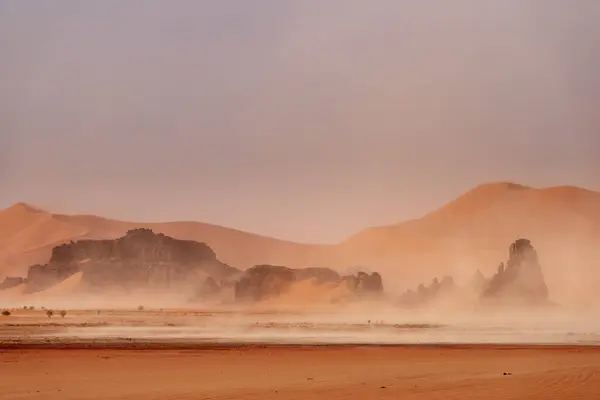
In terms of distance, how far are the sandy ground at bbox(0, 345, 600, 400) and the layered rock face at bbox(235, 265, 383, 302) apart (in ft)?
30.0

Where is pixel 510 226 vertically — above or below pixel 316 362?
above

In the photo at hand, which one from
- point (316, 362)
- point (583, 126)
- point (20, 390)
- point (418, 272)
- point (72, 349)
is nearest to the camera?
point (20, 390)

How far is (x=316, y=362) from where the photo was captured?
662 inches

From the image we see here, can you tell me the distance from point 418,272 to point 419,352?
10343 mm

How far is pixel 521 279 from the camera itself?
95.5ft

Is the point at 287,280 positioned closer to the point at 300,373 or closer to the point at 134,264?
the point at 134,264

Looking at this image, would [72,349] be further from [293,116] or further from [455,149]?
[455,149]

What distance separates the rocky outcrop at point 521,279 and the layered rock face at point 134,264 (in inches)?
383

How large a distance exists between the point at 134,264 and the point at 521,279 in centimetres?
1472

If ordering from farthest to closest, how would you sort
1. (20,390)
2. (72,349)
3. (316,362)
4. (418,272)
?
1. (418,272)
2. (72,349)
3. (316,362)
4. (20,390)

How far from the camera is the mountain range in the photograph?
28.1 metres

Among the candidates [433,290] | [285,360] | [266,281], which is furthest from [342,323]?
[285,360]

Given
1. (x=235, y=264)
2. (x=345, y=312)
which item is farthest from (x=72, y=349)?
(x=345, y=312)

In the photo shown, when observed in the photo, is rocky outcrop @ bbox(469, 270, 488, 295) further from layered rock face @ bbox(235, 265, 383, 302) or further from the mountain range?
layered rock face @ bbox(235, 265, 383, 302)
